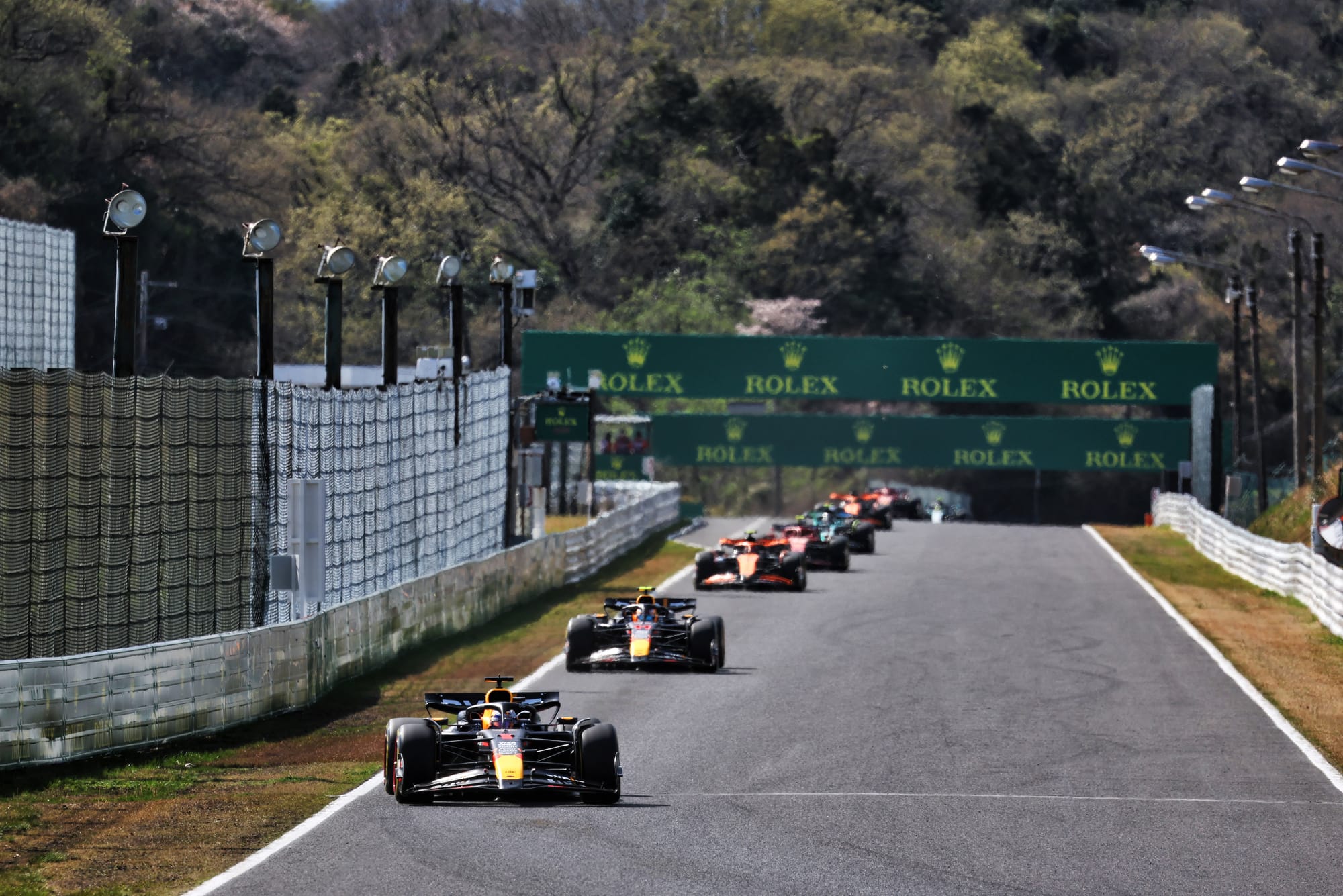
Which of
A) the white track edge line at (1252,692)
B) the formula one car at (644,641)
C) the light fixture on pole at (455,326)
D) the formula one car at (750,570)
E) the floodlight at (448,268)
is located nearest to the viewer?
the white track edge line at (1252,692)

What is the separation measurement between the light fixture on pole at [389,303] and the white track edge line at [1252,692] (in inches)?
454

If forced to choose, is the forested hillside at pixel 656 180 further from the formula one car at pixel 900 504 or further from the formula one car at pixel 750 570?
the formula one car at pixel 750 570

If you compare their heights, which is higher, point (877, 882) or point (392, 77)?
point (392, 77)

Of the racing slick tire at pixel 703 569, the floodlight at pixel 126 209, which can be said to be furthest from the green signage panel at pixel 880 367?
the floodlight at pixel 126 209

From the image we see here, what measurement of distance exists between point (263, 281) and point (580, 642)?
540 cm

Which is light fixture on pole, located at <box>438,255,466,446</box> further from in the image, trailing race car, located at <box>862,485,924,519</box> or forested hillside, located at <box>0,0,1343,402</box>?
forested hillside, located at <box>0,0,1343,402</box>

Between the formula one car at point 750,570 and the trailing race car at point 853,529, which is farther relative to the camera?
the trailing race car at point 853,529

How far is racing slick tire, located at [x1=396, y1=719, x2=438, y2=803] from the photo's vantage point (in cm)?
1452

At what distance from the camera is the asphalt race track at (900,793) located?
12273 mm

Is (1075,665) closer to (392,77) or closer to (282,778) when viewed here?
(282,778)

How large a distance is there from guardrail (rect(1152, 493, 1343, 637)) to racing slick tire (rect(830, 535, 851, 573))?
25.5 feet

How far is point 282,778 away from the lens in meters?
16.4

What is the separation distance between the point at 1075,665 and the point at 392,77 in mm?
77650

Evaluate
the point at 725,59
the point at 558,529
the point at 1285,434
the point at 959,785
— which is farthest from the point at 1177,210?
the point at 959,785
